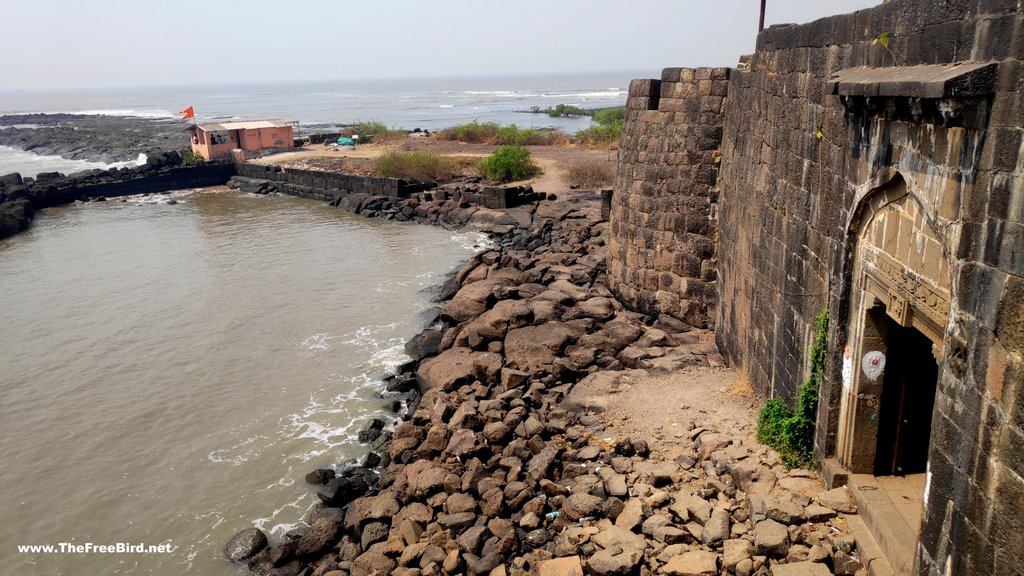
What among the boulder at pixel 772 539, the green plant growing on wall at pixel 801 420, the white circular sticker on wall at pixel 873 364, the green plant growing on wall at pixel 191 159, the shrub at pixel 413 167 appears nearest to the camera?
Answer: the boulder at pixel 772 539

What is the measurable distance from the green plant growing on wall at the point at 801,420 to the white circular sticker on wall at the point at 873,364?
21.1 inches

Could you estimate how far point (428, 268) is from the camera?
1981 centimetres

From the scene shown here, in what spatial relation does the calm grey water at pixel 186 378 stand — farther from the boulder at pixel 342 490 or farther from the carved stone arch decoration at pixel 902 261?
the carved stone arch decoration at pixel 902 261

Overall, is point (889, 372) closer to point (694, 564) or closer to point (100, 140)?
point (694, 564)

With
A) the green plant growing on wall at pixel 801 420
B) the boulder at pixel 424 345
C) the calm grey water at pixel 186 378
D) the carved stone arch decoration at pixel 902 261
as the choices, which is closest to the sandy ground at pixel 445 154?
the calm grey water at pixel 186 378

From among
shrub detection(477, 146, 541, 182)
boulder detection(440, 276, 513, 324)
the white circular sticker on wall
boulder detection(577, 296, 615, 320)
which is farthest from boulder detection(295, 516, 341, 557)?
shrub detection(477, 146, 541, 182)

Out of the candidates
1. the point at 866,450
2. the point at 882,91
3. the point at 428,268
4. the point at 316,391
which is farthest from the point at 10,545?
the point at 428,268

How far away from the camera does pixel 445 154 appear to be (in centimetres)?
3800

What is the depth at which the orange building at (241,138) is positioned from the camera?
39438 millimetres

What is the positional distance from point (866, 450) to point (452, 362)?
6.78 metres

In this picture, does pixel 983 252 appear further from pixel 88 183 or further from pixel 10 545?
pixel 88 183

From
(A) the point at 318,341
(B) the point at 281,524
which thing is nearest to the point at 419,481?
(B) the point at 281,524

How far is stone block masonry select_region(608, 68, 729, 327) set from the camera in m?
11.6

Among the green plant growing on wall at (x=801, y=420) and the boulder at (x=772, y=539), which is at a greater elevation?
the green plant growing on wall at (x=801, y=420)
